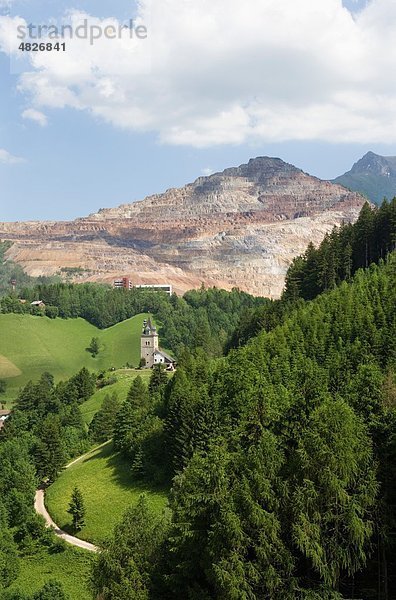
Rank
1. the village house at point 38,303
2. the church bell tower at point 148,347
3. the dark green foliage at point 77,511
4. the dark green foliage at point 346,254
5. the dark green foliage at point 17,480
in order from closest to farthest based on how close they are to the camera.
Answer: the dark green foliage at point 77,511, the dark green foliage at point 17,480, the dark green foliage at point 346,254, the church bell tower at point 148,347, the village house at point 38,303

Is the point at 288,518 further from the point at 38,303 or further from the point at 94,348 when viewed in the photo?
the point at 38,303

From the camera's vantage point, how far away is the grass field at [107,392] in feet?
314

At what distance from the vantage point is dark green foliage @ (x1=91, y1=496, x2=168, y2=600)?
84.5ft

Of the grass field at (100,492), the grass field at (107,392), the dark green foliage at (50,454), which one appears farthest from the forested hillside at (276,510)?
the grass field at (107,392)

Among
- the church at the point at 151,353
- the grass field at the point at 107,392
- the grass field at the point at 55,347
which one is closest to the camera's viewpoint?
the grass field at the point at 107,392

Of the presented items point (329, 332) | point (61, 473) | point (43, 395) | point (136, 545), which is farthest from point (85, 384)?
point (136, 545)

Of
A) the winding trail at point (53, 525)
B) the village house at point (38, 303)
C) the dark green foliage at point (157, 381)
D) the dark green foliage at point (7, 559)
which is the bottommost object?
the winding trail at point (53, 525)

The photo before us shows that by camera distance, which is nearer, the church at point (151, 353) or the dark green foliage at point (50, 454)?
the dark green foliage at point (50, 454)

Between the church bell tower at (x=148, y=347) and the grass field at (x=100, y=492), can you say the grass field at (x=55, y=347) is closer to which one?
the church bell tower at (x=148, y=347)

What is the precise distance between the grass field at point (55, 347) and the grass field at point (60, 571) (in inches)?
3447

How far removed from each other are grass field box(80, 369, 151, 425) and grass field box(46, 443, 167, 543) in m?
25.8

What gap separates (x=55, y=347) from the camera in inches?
6368

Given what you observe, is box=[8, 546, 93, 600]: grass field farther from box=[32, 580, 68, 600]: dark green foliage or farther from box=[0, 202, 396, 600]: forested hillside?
box=[32, 580, 68, 600]: dark green foliage

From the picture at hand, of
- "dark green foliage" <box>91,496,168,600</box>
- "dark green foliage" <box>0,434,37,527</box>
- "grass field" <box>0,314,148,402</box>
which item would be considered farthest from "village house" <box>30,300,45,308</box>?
"dark green foliage" <box>91,496,168,600</box>
